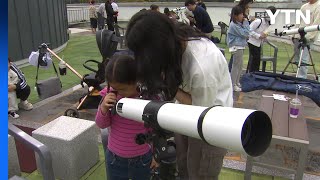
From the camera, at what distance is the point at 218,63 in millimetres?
1725

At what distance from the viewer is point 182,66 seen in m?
1.71

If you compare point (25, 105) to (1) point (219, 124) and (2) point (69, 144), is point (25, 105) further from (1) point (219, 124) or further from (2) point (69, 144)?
(1) point (219, 124)

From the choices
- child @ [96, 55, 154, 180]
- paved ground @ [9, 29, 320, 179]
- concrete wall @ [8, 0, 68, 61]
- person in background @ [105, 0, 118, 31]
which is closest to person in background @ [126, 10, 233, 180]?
child @ [96, 55, 154, 180]

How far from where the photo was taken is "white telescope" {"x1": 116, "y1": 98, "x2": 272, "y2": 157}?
0.99 meters

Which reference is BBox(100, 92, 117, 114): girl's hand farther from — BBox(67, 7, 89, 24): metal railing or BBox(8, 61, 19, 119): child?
BBox(67, 7, 89, 24): metal railing

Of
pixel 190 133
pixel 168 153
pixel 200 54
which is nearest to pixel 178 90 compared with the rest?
pixel 200 54

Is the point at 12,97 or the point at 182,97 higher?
the point at 182,97

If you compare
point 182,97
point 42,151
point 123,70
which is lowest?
point 42,151

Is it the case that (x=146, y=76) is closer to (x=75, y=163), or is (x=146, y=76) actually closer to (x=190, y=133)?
(x=190, y=133)

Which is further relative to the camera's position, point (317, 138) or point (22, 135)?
point (317, 138)

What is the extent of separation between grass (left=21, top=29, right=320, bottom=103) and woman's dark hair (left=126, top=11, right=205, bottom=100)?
495 centimetres

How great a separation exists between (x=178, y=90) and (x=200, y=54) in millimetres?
248

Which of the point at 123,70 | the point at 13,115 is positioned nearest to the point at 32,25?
the point at 13,115

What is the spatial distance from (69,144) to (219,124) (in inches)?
97.9
